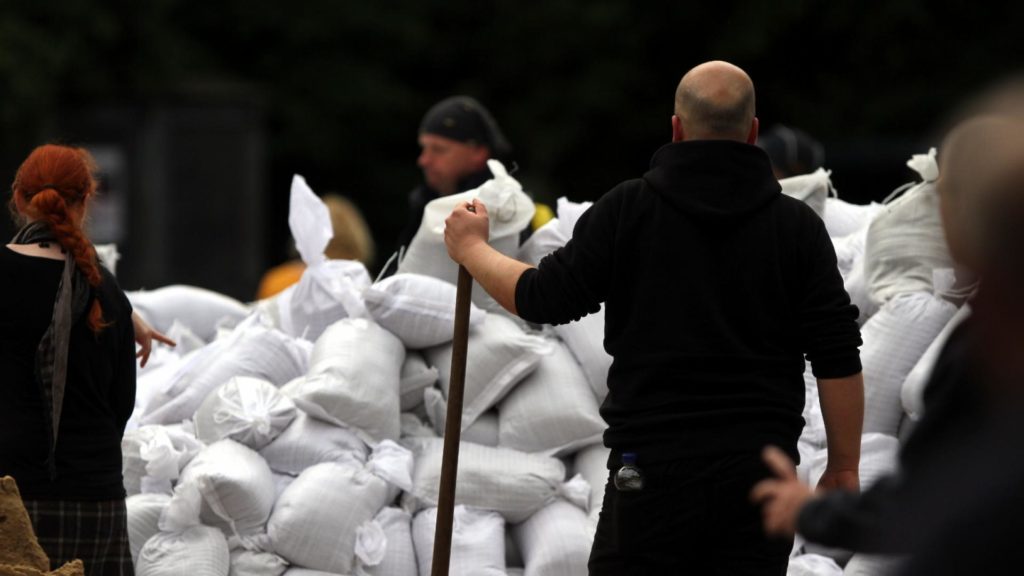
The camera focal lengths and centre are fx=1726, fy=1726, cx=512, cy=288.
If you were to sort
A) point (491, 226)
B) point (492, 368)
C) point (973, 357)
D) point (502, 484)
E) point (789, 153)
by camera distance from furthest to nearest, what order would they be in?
point (789, 153)
point (491, 226)
point (492, 368)
point (502, 484)
point (973, 357)

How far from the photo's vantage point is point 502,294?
3811 mm

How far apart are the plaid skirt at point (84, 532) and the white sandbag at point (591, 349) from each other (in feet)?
5.28

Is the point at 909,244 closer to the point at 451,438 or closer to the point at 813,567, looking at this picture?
the point at 813,567

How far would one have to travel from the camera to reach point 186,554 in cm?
484

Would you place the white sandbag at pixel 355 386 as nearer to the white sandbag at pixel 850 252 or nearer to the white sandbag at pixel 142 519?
the white sandbag at pixel 142 519

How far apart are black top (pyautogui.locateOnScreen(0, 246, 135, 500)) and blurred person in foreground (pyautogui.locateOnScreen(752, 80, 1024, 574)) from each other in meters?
2.48

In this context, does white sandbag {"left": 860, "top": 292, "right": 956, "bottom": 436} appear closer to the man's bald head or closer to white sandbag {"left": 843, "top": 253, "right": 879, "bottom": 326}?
white sandbag {"left": 843, "top": 253, "right": 879, "bottom": 326}

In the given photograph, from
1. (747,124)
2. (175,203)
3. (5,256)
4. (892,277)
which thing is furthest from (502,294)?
(175,203)

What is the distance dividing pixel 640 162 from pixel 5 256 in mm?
17899

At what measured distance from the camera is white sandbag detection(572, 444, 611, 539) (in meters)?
5.12

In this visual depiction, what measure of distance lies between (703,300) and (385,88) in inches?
720

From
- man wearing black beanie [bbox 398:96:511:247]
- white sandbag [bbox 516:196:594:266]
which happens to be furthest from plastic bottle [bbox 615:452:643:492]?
man wearing black beanie [bbox 398:96:511:247]

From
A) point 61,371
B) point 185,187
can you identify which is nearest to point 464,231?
point 61,371

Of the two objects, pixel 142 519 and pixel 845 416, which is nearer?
pixel 845 416
